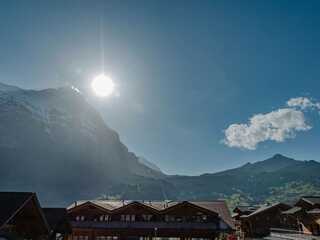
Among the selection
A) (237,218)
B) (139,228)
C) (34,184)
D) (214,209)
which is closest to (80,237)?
(139,228)

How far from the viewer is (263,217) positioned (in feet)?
194

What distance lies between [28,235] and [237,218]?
63832 millimetres

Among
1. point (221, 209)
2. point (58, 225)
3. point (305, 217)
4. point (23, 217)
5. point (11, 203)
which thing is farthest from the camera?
point (305, 217)

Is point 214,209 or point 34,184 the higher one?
point 34,184

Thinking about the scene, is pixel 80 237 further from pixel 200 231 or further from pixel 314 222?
pixel 314 222

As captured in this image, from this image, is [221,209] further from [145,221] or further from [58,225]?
[58,225]

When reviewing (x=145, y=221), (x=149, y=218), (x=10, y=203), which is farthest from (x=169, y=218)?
(x=10, y=203)

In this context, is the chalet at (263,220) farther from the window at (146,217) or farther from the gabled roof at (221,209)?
the window at (146,217)

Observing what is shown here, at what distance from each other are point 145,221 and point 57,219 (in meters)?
15.7

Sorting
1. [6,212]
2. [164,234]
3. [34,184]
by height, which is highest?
[34,184]

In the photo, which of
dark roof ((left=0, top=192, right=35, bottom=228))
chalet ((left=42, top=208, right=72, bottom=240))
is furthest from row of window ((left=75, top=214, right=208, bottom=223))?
dark roof ((left=0, top=192, right=35, bottom=228))

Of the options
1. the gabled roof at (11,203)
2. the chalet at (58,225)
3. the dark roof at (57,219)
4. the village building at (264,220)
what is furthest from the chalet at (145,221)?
the gabled roof at (11,203)

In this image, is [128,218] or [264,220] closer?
[128,218]

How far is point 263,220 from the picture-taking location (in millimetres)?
58812
